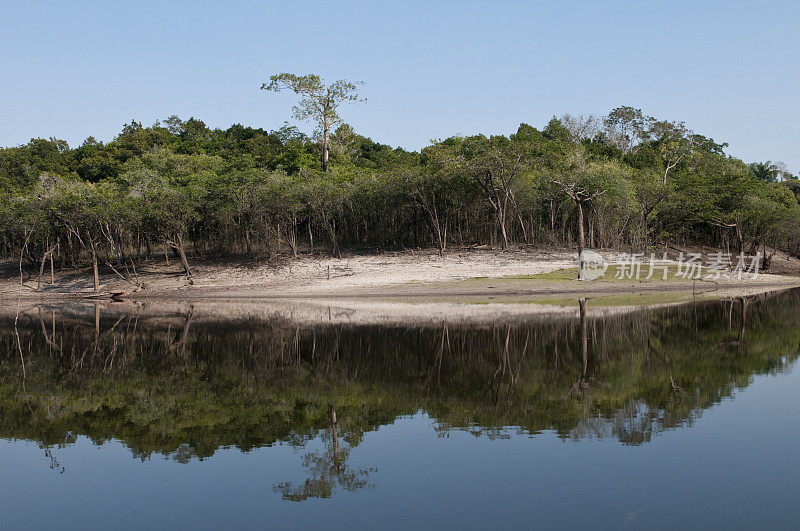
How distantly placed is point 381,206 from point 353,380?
40.2 meters

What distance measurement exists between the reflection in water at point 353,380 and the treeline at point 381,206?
21613 millimetres

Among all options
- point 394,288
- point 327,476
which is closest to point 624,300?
point 394,288

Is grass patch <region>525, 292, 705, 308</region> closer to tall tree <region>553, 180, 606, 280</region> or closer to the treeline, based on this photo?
tall tree <region>553, 180, 606, 280</region>

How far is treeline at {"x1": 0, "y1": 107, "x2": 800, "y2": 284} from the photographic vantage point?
1841 inches

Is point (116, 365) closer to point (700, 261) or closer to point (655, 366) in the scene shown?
point (655, 366)

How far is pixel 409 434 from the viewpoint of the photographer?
38.1 feet

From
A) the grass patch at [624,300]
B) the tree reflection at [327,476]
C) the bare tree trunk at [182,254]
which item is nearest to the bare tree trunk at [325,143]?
the bare tree trunk at [182,254]

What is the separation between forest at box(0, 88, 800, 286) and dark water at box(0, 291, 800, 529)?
25.4m

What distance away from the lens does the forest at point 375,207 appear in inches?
1839

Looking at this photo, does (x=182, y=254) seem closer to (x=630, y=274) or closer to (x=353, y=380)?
(x=630, y=274)

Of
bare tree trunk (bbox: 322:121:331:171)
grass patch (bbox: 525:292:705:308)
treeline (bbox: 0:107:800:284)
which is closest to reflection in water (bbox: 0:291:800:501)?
grass patch (bbox: 525:292:705:308)

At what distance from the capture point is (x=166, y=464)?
1047 cm

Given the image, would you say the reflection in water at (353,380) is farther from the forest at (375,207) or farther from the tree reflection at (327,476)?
the forest at (375,207)

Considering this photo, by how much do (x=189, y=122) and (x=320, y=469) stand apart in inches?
3742
